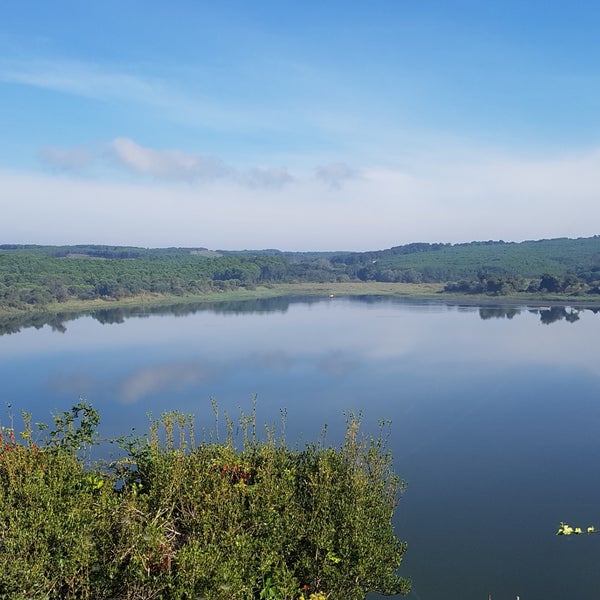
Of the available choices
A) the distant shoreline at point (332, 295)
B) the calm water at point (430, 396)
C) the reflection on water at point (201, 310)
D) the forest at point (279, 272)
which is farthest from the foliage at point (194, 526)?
the forest at point (279, 272)

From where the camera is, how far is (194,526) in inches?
312

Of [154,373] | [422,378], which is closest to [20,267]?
[154,373]

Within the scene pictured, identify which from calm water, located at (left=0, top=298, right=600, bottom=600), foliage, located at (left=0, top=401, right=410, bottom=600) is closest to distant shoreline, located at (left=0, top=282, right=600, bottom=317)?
calm water, located at (left=0, top=298, right=600, bottom=600)

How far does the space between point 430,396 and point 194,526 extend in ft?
89.6

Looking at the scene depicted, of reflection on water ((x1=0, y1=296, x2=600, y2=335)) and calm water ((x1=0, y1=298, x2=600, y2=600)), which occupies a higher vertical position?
reflection on water ((x1=0, y1=296, x2=600, y2=335))

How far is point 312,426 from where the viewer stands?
88.1 ft

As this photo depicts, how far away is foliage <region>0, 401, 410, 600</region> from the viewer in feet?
21.6

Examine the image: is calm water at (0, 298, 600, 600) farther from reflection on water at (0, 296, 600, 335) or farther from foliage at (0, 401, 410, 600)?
foliage at (0, 401, 410, 600)

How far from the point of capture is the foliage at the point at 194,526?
657cm

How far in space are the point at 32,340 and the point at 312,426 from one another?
37.0 m

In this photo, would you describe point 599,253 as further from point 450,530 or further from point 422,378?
point 450,530

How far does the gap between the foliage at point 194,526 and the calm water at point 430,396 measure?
20.6ft

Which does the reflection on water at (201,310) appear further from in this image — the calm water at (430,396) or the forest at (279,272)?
the forest at (279,272)

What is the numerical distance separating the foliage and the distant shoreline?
69.0 m
